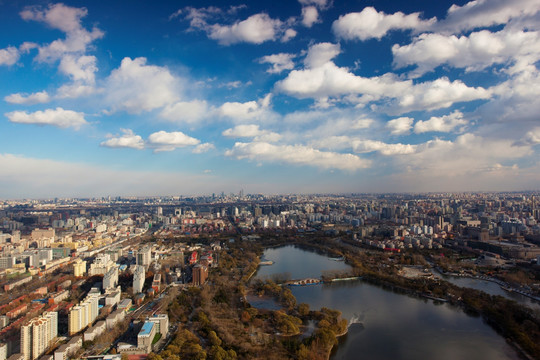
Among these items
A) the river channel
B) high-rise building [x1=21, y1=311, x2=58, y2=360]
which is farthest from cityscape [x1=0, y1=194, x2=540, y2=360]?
the river channel

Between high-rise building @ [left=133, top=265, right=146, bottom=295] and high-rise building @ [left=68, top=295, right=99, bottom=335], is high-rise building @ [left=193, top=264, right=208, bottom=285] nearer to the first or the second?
high-rise building @ [left=133, top=265, right=146, bottom=295]

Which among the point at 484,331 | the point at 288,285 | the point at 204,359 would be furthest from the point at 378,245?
the point at 204,359

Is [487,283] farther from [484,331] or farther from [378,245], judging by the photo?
[378,245]

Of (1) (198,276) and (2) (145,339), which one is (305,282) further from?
(2) (145,339)

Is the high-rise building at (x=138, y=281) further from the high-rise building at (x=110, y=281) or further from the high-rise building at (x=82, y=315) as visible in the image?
the high-rise building at (x=82, y=315)

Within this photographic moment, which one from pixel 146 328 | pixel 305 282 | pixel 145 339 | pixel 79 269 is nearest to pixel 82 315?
pixel 146 328

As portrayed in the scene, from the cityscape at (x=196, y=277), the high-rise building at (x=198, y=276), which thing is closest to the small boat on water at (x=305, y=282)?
the cityscape at (x=196, y=277)
